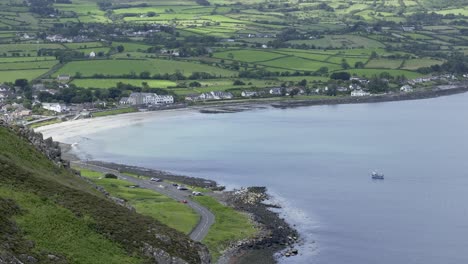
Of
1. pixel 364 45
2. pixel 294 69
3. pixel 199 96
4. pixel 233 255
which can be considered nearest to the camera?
pixel 233 255

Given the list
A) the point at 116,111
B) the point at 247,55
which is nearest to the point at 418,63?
the point at 247,55

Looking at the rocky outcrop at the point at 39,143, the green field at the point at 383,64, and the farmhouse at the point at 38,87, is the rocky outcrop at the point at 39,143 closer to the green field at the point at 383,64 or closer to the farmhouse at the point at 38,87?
the farmhouse at the point at 38,87

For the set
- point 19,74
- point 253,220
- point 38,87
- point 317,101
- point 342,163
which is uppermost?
point 253,220

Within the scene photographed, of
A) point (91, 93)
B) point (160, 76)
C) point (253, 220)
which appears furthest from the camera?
point (160, 76)

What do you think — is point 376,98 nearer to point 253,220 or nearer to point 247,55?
point 247,55

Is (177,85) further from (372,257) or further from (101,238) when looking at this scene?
(101,238)

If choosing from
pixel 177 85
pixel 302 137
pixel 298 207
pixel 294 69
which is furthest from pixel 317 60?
pixel 298 207
